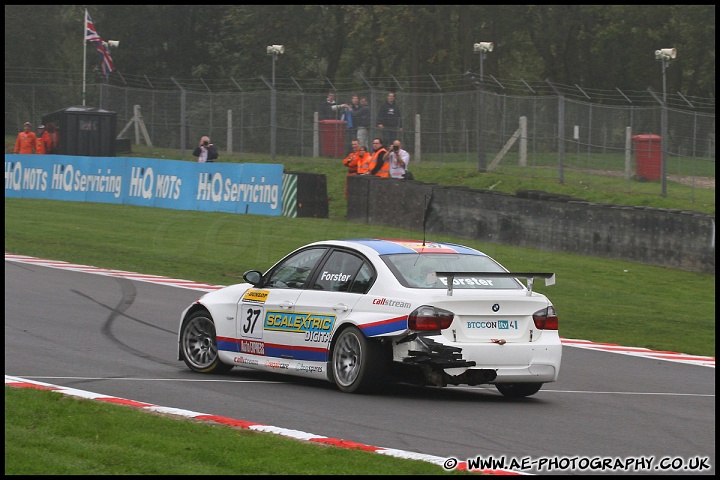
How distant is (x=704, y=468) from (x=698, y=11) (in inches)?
1841

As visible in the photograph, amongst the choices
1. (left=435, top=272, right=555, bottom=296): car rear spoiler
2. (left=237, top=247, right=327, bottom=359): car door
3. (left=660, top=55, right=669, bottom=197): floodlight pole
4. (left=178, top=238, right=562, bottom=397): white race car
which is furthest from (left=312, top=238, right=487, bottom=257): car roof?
(left=660, top=55, right=669, bottom=197): floodlight pole

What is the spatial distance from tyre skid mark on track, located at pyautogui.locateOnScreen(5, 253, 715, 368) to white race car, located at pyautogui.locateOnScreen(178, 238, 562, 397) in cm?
391

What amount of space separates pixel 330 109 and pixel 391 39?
21.0 metres

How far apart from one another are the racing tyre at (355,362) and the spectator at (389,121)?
69.7 ft

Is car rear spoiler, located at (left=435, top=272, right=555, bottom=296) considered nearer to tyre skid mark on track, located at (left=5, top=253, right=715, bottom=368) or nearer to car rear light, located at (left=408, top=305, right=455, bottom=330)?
car rear light, located at (left=408, top=305, right=455, bottom=330)

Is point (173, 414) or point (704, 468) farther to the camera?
point (173, 414)

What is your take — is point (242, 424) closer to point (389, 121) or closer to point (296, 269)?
point (296, 269)

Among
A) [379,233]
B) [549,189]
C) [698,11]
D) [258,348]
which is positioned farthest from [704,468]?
[698,11]

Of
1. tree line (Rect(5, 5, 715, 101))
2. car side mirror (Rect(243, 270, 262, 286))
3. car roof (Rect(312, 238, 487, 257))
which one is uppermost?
tree line (Rect(5, 5, 715, 101))

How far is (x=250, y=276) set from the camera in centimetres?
1077

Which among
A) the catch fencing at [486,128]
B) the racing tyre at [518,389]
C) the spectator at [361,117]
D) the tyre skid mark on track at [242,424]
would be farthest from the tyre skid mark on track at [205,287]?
the spectator at [361,117]

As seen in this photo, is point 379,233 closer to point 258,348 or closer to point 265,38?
point 258,348

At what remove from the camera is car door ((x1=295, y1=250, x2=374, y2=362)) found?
9992 mm

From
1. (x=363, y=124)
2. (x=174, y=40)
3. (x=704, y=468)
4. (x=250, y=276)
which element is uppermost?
(x=174, y=40)
